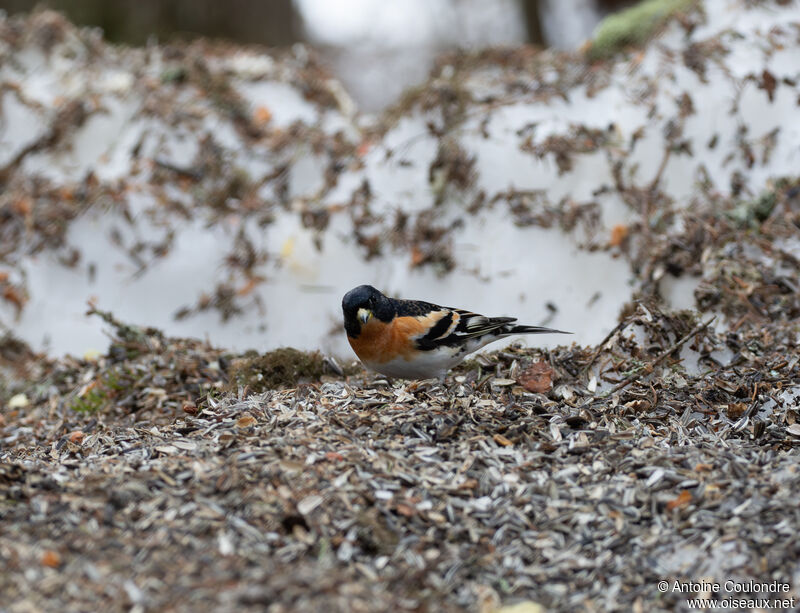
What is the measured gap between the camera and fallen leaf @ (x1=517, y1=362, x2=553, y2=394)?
184 inches

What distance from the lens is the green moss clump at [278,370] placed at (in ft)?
17.1

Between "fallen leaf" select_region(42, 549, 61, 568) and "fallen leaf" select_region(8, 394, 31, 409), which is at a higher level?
"fallen leaf" select_region(42, 549, 61, 568)

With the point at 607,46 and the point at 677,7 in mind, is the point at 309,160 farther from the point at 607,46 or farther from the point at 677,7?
the point at 677,7

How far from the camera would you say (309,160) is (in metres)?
8.45

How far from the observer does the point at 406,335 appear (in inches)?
185

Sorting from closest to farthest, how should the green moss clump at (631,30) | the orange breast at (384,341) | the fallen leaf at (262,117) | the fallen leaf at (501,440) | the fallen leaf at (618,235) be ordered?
the fallen leaf at (501,440) → the orange breast at (384,341) → the fallen leaf at (618,235) → the green moss clump at (631,30) → the fallen leaf at (262,117)

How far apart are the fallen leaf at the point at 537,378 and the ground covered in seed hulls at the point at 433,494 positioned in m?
0.01

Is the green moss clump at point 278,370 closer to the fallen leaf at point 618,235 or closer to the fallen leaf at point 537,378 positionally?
the fallen leaf at point 537,378

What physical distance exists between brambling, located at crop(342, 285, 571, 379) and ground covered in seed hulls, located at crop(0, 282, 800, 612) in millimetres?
158

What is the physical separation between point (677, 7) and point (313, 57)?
13.9 ft

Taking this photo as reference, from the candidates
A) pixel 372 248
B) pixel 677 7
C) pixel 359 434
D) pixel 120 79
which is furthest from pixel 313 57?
pixel 359 434

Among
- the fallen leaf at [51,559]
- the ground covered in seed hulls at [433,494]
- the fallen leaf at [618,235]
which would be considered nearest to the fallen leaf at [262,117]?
the fallen leaf at [618,235]

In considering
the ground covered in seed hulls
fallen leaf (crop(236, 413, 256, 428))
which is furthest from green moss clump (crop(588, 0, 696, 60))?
fallen leaf (crop(236, 413, 256, 428))

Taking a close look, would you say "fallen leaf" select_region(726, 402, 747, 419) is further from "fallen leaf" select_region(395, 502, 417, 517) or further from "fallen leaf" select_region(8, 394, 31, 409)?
"fallen leaf" select_region(8, 394, 31, 409)
